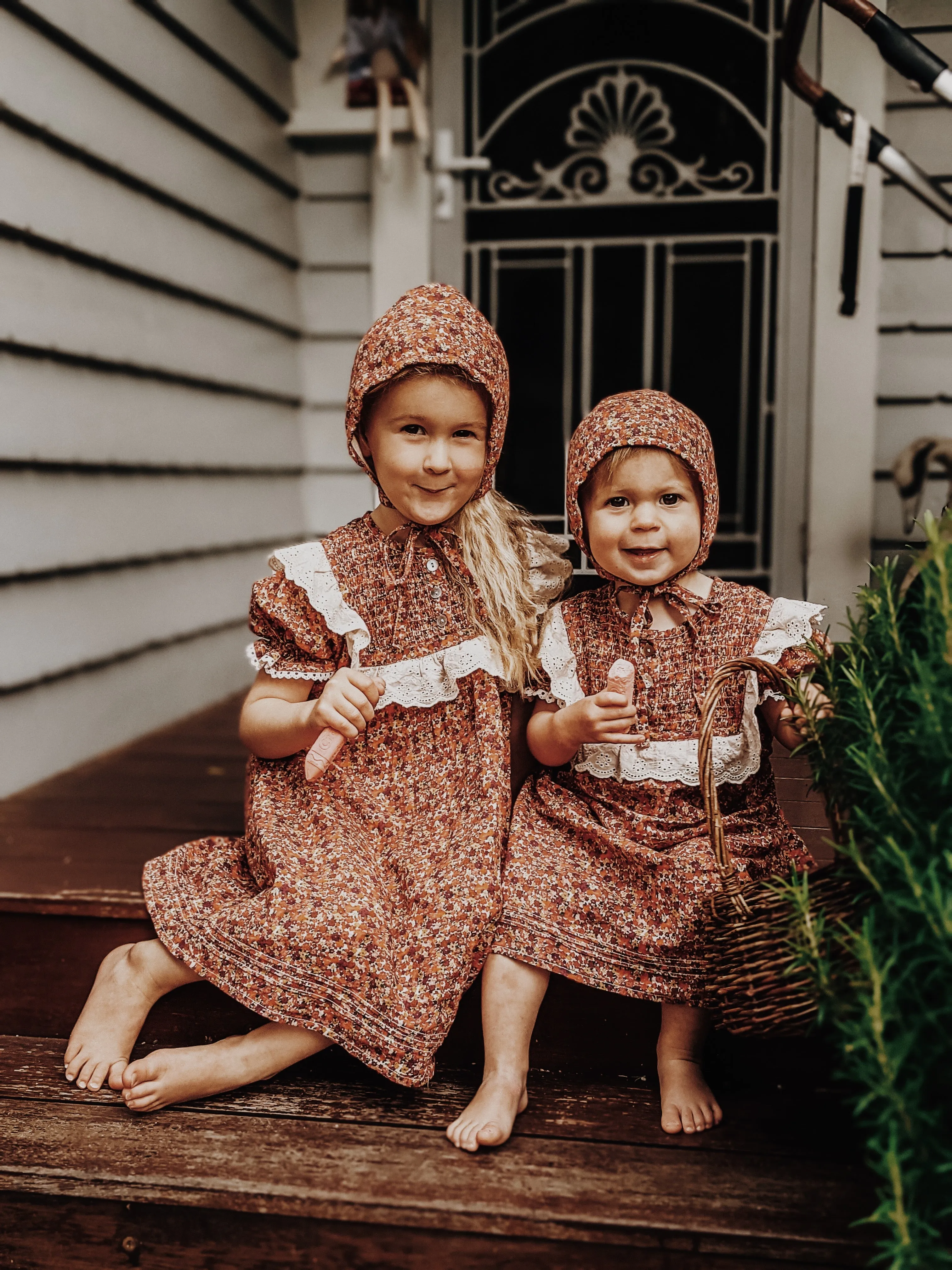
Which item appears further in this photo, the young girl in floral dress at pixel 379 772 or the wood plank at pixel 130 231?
the wood plank at pixel 130 231

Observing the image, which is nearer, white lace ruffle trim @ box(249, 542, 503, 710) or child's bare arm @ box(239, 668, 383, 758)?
child's bare arm @ box(239, 668, 383, 758)

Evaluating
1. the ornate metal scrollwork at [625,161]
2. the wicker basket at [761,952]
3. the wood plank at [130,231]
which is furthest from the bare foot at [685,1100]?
the ornate metal scrollwork at [625,161]

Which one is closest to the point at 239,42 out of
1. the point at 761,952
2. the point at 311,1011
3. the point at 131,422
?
the point at 131,422

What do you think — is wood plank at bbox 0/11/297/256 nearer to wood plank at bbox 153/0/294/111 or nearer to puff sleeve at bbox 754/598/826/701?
wood plank at bbox 153/0/294/111

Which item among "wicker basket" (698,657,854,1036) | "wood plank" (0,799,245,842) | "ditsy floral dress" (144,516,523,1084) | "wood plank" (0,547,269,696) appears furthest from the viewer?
"wood plank" (0,547,269,696)

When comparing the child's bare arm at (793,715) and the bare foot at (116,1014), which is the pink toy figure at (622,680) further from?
the bare foot at (116,1014)

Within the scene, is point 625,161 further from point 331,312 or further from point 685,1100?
point 685,1100

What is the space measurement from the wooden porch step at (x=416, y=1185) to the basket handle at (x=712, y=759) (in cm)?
34

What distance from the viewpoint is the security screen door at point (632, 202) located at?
3.02 metres

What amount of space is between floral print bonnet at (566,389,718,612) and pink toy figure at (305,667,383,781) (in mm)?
252

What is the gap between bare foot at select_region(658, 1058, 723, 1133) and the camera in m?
1.29

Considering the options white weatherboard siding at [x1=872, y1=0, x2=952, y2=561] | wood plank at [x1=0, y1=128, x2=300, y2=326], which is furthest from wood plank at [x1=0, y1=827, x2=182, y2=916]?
white weatherboard siding at [x1=872, y1=0, x2=952, y2=561]

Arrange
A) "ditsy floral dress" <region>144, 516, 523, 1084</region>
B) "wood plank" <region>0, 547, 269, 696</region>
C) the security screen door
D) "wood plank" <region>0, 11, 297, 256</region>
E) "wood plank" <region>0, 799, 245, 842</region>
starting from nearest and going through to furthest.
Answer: "ditsy floral dress" <region>144, 516, 523, 1084</region>, "wood plank" <region>0, 799, 245, 842</region>, "wood plank" <region>0, 11, 297, 256</region>, "wood plank" <region>0, 547, 269, 696</region>, the security screen door

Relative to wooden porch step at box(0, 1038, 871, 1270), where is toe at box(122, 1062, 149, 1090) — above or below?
above
